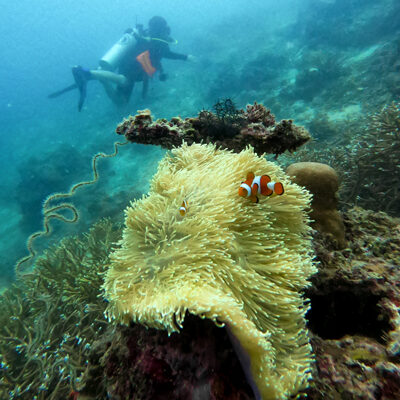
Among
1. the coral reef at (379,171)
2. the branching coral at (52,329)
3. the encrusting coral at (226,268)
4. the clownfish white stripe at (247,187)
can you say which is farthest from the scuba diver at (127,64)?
the clownfish white stripe at (247,187)

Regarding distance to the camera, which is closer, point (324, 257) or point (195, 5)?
point (324, 257)

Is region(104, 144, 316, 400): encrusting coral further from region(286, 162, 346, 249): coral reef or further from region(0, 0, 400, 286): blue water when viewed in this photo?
region(0, 0, 400, 286): blue water

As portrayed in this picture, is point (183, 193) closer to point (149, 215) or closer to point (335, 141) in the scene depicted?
point (149, 215)

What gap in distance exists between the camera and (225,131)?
2.96 meters

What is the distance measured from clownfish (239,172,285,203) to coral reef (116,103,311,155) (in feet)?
3.99

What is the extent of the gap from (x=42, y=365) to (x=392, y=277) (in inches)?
158

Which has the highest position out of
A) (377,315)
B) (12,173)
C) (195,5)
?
(195,5)

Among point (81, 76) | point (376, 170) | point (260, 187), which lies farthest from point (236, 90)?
point (260, 187)

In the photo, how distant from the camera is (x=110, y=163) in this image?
14312 mm

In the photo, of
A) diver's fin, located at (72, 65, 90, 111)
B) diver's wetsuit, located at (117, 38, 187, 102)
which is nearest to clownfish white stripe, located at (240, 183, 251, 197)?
diver's wetsuit, located at (117, 38, 187, 102)

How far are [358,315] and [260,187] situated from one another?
1.33 m

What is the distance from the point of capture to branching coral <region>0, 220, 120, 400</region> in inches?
115

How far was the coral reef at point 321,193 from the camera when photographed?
2537mm

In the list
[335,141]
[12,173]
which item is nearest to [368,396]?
[335,141]
